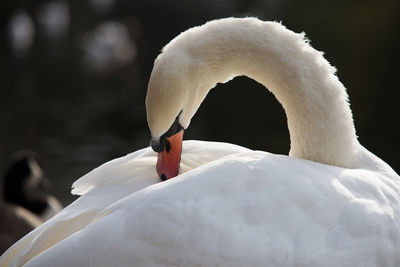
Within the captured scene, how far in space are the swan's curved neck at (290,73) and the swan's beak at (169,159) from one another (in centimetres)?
30

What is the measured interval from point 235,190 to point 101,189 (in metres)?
0.80

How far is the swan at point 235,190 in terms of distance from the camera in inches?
118

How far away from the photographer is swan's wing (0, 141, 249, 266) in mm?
3314

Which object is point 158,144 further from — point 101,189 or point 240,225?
point 240,225

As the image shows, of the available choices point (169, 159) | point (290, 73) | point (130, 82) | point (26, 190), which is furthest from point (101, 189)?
point (130, 82)

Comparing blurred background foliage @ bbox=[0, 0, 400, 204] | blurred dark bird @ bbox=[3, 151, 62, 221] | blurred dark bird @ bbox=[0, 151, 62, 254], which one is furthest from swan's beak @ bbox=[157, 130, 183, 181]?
blurred background foliage @ bbox=[0, 0, 400, 204]

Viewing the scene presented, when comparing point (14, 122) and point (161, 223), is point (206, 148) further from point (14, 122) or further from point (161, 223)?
point (14, 122)

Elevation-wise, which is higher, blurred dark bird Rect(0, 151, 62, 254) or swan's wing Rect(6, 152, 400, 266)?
swan's wing Rect(6, 152, 400, 266)

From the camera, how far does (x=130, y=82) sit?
18266mm

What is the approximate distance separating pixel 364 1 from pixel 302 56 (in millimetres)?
22213

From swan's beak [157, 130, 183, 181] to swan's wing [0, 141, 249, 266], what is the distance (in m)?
0.07

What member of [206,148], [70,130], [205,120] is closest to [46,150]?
[70,130]

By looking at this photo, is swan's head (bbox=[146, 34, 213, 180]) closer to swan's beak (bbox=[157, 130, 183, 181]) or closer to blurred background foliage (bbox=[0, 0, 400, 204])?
swan's beak (bbox=[157, 130, 183, 181])

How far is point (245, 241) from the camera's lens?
2.98 metres
